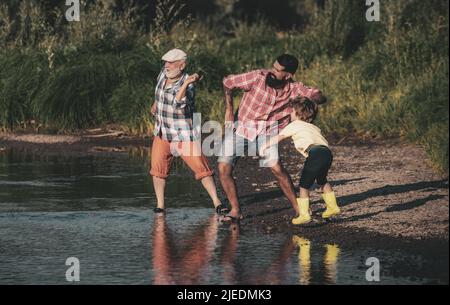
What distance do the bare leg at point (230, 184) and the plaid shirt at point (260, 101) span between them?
38 centimetres

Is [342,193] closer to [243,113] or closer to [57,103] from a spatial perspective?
[243,113]

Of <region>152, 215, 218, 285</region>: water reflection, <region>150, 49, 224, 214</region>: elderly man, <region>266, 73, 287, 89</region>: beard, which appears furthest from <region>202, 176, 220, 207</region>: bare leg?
<region>266, 73, 287, 89</region>: beard

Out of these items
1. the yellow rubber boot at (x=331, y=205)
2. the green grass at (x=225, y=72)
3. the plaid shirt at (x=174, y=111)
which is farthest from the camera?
the green grass at (x=225, y=72)

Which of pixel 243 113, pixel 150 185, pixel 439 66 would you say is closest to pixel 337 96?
pixel 439 66

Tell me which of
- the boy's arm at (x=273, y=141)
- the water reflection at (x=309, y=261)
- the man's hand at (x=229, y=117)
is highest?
the man's hand at (x=229, y=117)

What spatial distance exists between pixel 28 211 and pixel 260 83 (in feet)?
9.96

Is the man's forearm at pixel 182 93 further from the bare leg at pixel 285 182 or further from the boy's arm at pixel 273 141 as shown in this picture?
the bare leg at pixel 285 182

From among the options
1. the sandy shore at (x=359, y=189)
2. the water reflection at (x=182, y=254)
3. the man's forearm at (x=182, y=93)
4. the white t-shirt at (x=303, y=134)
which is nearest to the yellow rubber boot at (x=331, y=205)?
the sandy shore at (x=359, y=189)

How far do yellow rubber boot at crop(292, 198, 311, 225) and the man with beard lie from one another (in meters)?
0.23

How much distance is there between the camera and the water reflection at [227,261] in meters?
9.77

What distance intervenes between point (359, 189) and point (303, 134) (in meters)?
2.30
